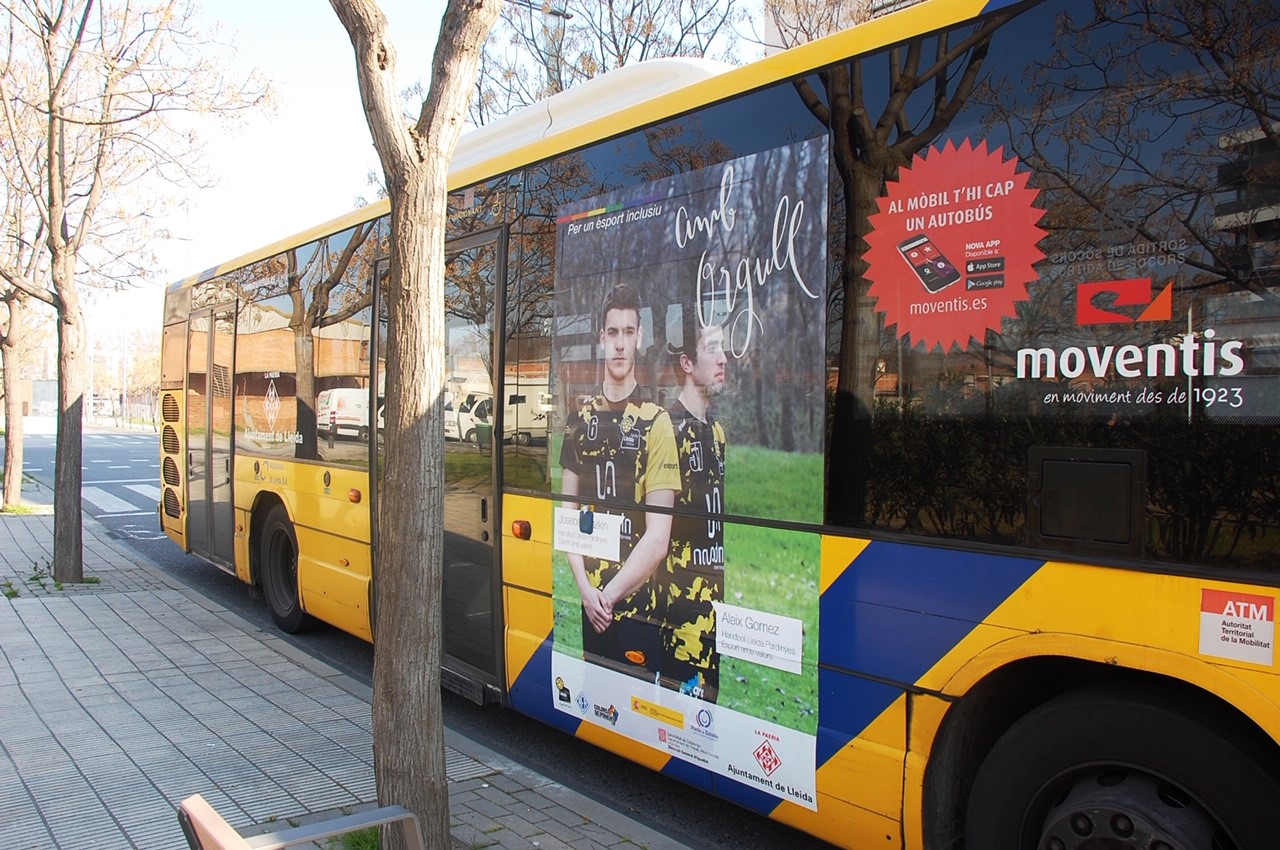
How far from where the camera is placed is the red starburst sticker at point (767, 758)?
3.87m

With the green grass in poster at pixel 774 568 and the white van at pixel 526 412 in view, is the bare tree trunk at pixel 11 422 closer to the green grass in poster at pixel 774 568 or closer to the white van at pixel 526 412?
the white van at pixel 526 412

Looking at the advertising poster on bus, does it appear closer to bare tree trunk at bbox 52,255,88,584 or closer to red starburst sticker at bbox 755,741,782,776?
red starburst sticker at bbox 755,741,782,776

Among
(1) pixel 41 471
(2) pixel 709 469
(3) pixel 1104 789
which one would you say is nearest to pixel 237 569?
(2) pixel 709 469

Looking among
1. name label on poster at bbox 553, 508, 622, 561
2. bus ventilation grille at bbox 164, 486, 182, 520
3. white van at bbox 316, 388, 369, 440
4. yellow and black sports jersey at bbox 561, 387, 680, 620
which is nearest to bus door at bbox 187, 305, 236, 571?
bus ventilation grille at bbox 164, 486, 182, 520

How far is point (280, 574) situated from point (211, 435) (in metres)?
2.07

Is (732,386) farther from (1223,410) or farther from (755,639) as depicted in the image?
(1223,410)

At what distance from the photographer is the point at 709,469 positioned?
4113 millimetres

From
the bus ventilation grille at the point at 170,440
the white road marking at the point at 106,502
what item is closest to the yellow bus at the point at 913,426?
the bus ventilation grille at the point at 170,440

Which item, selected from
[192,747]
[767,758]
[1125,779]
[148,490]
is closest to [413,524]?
[767,758]

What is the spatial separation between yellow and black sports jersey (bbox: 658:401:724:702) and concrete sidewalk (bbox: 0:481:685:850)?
751 mm

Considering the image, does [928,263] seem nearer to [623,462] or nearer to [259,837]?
[623,462]

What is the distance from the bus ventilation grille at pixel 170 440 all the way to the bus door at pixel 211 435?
0.62 metres

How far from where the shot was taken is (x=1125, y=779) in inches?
116

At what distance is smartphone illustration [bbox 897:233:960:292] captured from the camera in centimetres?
326
